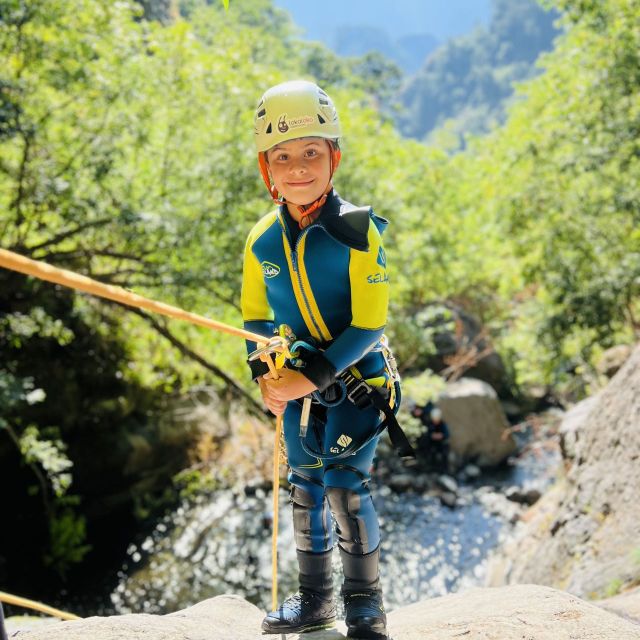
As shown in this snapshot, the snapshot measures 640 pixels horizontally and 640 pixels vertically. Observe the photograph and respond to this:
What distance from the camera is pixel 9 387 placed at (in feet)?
26.0

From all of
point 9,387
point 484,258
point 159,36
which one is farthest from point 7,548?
point 484,258

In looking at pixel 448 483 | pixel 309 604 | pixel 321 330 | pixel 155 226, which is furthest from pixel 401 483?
pixel 321 330

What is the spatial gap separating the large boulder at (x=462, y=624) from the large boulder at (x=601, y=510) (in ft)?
5.21

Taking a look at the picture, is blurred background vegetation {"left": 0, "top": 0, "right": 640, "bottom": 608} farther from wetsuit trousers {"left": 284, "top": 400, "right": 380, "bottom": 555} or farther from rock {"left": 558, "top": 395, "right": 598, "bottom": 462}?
wetsuit trousers {"left": 284, "top": 400, "right": 380, "bottom": 555}

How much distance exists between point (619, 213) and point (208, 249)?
25.8ft

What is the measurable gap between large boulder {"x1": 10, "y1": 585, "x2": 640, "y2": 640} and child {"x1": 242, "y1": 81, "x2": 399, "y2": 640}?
0.90ft

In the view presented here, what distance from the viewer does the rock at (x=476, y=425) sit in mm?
15750

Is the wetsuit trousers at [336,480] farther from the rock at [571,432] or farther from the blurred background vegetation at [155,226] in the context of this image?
the blurred background vegetation at [155,226]

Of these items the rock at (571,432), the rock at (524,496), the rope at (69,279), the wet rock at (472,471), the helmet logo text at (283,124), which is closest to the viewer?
the rope at (69,279)

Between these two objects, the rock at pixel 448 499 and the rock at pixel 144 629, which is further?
the rock at pixel 448 499

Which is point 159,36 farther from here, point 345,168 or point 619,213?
point 619,213

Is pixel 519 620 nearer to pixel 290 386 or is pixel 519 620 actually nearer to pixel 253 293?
pixel 290 386

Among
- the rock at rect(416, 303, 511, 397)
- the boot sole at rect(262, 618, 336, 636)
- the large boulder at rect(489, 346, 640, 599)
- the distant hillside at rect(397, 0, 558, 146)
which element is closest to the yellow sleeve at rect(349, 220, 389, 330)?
the boot sole at rect(262, 618, 336, 636)

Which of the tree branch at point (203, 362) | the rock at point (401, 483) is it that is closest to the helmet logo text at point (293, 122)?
the tree branch at point (203, 362)
